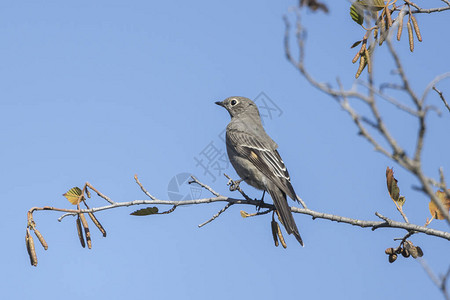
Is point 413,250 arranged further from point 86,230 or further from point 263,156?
point 263,156

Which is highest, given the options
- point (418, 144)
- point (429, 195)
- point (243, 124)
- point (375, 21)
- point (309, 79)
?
point (243, 124)

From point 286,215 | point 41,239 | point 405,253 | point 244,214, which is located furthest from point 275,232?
point 41,239

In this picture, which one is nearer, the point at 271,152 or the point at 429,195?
the point at 429,195

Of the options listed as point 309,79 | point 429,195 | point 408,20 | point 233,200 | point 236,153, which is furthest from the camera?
point 236,153

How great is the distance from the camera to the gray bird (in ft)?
25.6

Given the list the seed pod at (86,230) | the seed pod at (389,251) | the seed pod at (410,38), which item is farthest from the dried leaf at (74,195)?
the seed pod at (410,38)

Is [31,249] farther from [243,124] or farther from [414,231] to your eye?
[243,124]

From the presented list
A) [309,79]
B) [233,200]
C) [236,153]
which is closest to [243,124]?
[236,153]

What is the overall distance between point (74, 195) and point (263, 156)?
13.7 ft

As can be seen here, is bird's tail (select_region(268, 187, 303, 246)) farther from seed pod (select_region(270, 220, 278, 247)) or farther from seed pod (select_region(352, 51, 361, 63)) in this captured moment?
seed pod (select_region(352, 51, 361, 63))

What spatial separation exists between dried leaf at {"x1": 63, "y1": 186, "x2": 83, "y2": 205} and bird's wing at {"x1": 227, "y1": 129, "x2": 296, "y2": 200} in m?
3.30

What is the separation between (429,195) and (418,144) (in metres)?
0.23

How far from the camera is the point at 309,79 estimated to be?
261 centimetres

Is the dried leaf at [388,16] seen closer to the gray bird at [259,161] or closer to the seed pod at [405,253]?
the seed pod at [405,253]
